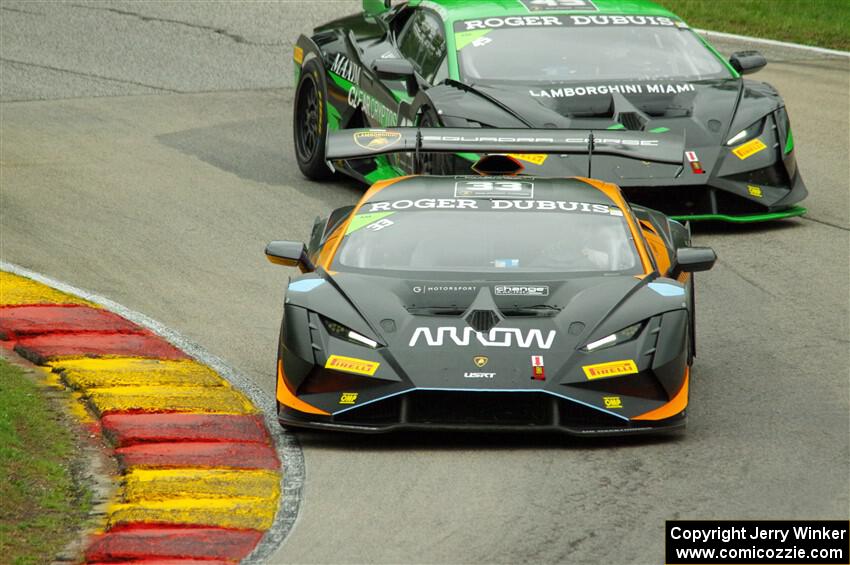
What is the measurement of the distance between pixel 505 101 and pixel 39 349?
158 inches

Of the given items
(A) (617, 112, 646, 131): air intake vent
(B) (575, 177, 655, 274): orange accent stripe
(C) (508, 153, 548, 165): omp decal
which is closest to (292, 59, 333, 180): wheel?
(C) (508, 153, 548, 165): omp decal

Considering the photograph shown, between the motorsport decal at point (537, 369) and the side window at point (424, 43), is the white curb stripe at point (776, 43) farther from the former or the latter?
the motorsport decal at point (537, 369)

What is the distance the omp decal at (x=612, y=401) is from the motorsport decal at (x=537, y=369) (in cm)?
31

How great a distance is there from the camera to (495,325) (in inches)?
313

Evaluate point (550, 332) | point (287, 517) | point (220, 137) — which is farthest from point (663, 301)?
point (220, 137)

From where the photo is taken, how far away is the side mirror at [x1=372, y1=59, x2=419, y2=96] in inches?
502

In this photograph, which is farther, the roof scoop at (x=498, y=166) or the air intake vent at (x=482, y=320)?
the roof scoop at (x=498, y=166)

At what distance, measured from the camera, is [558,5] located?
44.3 feet

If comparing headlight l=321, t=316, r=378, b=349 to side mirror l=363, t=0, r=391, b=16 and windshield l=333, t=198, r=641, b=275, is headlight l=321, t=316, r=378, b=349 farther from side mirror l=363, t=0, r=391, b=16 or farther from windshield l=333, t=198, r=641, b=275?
side mirror l=363, t=0, r=391, b=16

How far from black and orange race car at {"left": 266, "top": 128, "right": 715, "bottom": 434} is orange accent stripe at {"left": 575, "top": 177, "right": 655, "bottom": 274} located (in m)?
0.02

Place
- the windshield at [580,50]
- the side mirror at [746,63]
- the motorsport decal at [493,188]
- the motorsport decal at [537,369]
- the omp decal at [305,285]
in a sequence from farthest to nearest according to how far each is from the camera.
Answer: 1. the side mirror at [746,63]
2. the windshield at [580,50]
3. the motorsport decal at [493,188]
4. the omp decal at [305,285]
5. the motorsport decal at [537,369]

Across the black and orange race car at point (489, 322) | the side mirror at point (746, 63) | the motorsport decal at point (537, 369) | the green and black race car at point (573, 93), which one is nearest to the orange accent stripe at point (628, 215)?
the black and orange race car at point (489, 322)

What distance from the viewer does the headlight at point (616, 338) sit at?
25.8ft

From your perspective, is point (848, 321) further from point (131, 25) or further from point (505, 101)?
point (131, 25)
